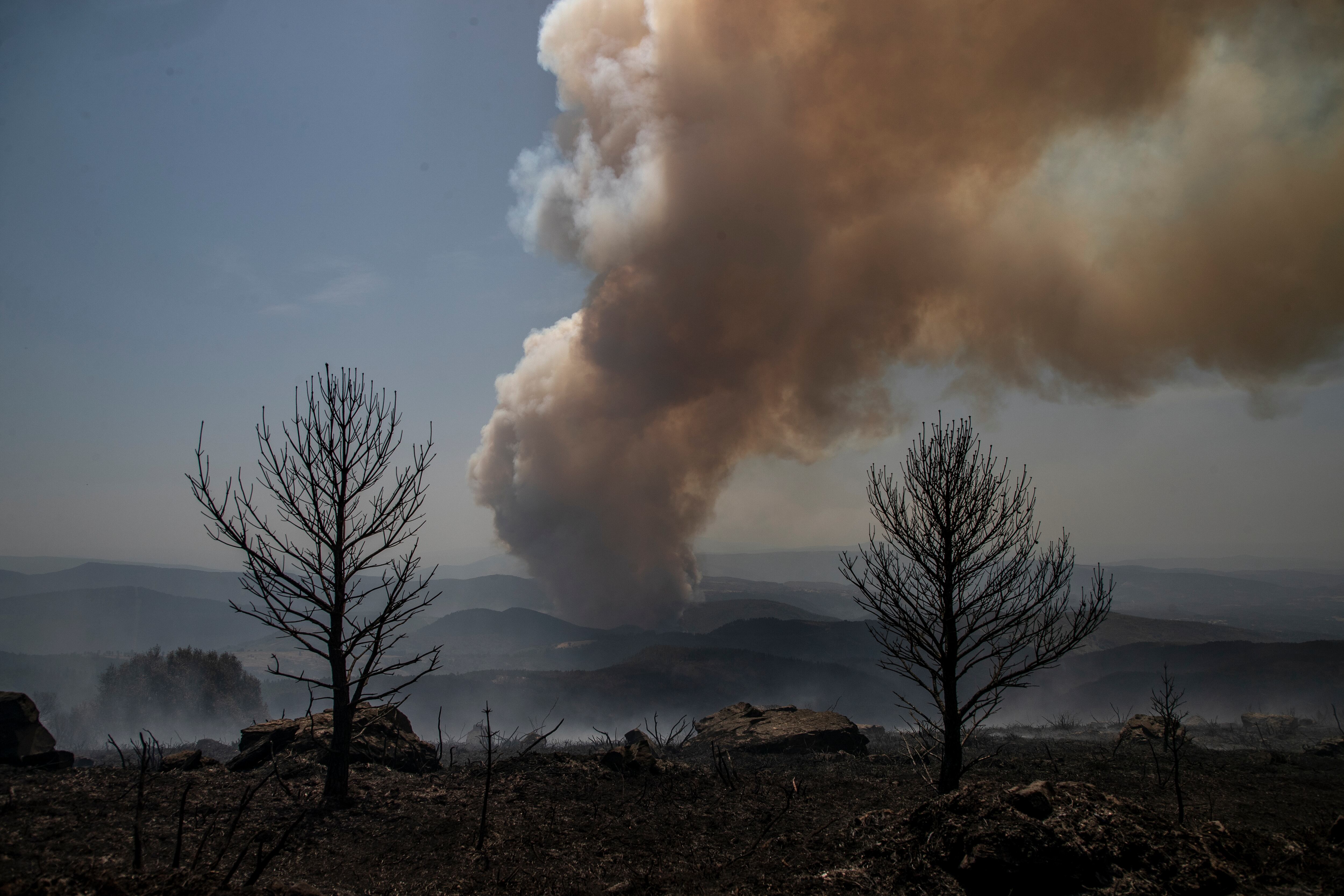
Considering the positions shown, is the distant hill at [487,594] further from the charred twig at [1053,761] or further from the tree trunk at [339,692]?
the tree trunk at [339,692]

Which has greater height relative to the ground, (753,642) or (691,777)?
(691,777)

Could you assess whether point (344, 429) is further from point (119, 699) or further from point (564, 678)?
point (119, 699)

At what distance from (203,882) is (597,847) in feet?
14.6

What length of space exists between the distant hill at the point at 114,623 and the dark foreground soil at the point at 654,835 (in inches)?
6161

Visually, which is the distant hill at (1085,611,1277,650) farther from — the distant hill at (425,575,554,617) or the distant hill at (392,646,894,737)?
the distant hill at (425,575,554,617)

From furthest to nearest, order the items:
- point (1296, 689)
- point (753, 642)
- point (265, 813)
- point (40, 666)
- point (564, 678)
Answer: point (40, 666) → point (753, 642) → point (564, 678) → point (1296, 689) → point (265, 813)

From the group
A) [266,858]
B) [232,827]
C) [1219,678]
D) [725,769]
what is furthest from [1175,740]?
[1219,678]

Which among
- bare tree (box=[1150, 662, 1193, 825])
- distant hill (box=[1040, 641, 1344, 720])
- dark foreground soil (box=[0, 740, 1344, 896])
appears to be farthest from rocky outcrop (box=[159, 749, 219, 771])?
distant hill (box=[1040, 641, 1344, 720])

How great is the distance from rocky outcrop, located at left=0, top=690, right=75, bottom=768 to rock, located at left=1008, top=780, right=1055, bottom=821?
13708 mm

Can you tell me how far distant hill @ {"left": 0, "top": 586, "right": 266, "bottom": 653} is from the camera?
135125 mm

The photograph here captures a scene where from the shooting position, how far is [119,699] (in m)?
48.8

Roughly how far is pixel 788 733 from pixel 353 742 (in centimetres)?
1149

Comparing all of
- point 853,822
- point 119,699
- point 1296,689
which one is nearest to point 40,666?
point 119,699

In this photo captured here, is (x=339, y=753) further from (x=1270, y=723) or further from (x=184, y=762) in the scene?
(x=1270, y=723)
